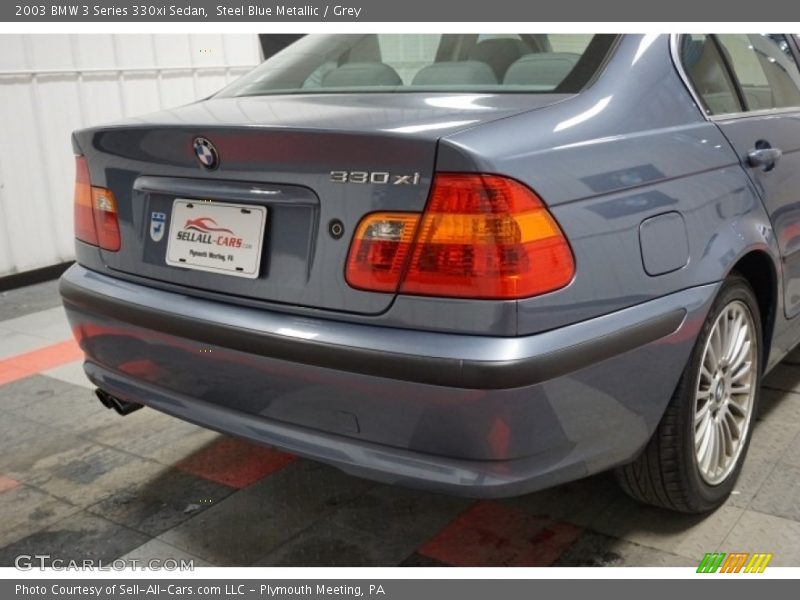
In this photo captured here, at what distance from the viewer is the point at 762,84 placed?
2.62 m

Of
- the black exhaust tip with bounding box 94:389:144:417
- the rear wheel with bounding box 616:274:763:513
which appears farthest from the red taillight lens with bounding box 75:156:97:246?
the rear wheel with bounding box 616:274:763:513

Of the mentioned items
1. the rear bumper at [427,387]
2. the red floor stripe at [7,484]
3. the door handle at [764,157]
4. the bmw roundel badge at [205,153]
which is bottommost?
the red floor stripe at [7,484]

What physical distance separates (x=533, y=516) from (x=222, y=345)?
3.31 feet

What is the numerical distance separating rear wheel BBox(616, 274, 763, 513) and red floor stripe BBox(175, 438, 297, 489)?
1.10 m

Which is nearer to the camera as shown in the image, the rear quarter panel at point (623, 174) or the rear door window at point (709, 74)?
the rear quarter panel at point (623, 174)

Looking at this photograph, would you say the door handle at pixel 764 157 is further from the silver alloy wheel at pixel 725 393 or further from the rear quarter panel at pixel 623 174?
the silver alloy wheel at pixel 725 393

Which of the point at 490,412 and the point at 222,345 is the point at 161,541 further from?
the point at 490,412

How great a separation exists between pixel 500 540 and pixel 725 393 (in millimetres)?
756

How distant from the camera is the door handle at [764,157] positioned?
2.22m

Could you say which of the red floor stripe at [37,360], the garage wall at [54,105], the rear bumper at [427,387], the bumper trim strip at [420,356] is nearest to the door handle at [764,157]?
the rear bumper at [427,387]

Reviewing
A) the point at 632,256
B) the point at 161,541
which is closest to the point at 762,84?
the point at 632,256

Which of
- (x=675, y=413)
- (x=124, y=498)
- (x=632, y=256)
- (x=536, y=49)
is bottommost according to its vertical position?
(x=124, y=498)

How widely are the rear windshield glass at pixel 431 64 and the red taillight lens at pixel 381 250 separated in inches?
21.9

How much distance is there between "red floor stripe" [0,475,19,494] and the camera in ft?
8.45
